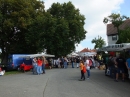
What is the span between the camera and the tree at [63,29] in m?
37.7

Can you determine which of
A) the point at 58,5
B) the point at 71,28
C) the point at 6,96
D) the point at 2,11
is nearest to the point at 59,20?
the point at 71,28

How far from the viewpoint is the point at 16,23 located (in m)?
39.6

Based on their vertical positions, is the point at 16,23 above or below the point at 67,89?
above

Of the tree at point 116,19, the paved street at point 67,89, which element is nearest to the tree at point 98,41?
the tree at point 116,19

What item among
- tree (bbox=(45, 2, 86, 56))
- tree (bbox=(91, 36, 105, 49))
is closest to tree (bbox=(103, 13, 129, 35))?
tree (bbox=(45, 2, 86, 56))

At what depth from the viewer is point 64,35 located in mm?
38125

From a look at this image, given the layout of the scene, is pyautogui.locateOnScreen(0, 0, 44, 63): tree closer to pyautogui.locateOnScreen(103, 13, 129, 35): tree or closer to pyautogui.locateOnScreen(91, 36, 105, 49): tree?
pyautogui.locateOnScreen(103, 13, 129, 35): tree

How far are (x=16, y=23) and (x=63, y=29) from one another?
7.96m

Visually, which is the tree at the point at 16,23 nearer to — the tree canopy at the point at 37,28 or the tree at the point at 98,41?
the tree canopy at the point at 37,28

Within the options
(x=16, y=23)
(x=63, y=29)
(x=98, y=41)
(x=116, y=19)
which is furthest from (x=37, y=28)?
(x=98, y=41)

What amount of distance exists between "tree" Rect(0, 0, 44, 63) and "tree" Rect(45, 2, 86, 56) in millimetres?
3589

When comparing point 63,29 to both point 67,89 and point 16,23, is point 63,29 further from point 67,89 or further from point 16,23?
point 67,89

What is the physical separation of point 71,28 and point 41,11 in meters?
7.09

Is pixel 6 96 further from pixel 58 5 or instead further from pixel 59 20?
pixel 58 5
